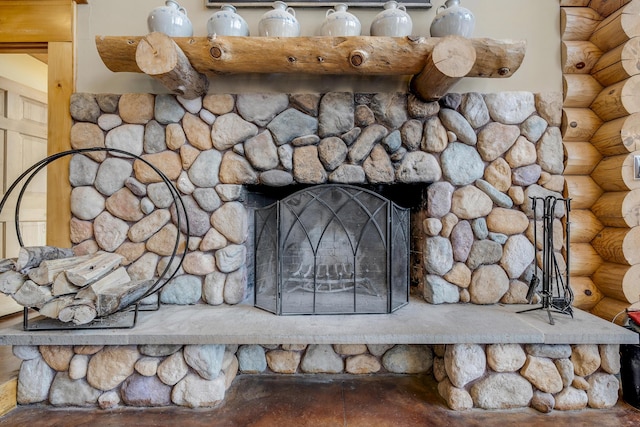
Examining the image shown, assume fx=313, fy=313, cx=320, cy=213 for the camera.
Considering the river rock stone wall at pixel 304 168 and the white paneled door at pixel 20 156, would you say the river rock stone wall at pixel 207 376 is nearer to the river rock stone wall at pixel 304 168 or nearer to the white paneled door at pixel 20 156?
the river rock stone wall at pixel 304 168

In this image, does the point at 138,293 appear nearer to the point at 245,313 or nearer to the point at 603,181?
the point at 245,313

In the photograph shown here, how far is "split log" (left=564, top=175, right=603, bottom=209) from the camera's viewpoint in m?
1.78

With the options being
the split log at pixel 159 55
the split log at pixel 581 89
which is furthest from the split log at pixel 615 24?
the split log at pixel 159 55

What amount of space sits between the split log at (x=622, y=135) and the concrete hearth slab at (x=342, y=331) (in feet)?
2.99

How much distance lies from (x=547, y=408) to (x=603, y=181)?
4.06 feet

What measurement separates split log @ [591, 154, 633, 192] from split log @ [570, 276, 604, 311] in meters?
0.54

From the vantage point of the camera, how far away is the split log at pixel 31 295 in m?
1.37

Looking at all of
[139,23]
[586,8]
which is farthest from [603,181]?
[139,23]

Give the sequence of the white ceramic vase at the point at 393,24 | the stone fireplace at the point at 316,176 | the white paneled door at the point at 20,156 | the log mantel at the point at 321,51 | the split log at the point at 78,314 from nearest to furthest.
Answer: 1. the split log at the point at 78,314
2. the log mantel at the point at 321,51
3. the white ceramic vase at the point at 393,24
4. the stone fireplace at the point at 316,176
5. the white paneled door at the point at 20,156

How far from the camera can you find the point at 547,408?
1415mm

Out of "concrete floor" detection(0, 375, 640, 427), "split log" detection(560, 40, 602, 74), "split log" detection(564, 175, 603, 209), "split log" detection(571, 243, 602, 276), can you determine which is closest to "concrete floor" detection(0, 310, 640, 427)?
"concrete floor" detection(0, 375, 640, 427)

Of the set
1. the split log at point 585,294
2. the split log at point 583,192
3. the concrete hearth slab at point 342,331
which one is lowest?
the concrete hearth slab at point 342,331

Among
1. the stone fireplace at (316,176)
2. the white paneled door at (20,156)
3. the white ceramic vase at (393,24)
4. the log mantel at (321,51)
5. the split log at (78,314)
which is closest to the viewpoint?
the split log at (78,314)

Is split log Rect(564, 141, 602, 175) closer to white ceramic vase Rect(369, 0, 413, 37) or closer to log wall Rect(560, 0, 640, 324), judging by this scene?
log wall Rect(560, 0, 640, 324)
